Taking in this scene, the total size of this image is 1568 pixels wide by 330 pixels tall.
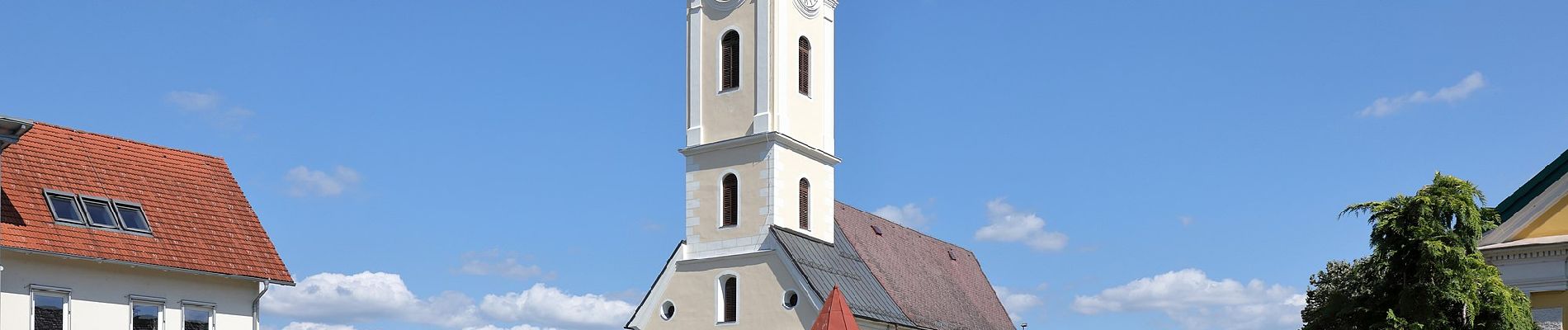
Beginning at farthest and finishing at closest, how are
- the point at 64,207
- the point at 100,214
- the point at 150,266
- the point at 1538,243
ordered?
the point at 100,214 → the point at 150,266 → the point at 64,207 → the point at 1538,243

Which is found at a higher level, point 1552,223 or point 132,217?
point 132,217

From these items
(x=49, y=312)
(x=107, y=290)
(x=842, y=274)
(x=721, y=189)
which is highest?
(x=721, y=189)

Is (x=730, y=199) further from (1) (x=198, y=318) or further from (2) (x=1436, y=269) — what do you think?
(2) (x=1436, y=269)

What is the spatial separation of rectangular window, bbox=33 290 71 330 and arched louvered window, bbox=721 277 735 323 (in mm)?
16916

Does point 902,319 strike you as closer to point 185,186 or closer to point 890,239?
point 890,239

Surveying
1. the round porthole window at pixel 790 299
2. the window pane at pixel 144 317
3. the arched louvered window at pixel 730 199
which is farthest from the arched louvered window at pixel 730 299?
the window pane at pixel 144 317

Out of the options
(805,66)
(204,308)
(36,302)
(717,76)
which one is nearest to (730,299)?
(717,76)

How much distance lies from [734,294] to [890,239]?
7.98 metres

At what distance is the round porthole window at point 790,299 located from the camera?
4012cm

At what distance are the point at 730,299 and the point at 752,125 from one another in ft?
14.9

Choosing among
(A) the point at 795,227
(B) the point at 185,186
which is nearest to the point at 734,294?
(A) the point at 795,227

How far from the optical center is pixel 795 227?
42156 mm

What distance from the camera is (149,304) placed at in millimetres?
30156

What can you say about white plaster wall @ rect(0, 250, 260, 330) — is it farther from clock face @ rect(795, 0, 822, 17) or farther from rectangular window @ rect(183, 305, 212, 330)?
clock face @ rect(795, 0, 822, 17)
